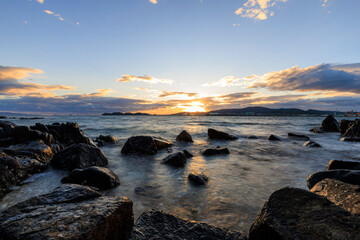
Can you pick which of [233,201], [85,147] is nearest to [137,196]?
[233,201]

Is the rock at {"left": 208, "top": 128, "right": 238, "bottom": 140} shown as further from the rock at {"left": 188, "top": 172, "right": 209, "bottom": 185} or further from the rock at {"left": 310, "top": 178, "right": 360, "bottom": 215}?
the rock at {"left": 310, "top": 178, "right": 360, "bottom": 215}

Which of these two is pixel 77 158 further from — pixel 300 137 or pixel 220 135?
pixel 300 137

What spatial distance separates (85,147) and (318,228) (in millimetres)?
6031

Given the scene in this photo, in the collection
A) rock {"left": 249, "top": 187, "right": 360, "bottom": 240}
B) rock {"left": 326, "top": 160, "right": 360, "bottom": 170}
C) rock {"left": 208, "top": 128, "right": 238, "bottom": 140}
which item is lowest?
rock {"left": 208, "top": 128, "right": 238, "bottom": 140}

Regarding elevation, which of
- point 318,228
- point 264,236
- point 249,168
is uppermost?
point 318,228

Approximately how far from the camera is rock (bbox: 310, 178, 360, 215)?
2.35 m

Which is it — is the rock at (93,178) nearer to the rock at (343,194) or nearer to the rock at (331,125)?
the rock at (343,194)

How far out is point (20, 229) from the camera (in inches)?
65.8

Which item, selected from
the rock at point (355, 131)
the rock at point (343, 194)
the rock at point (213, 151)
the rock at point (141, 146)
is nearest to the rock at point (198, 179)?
the rock at point (343, 194)

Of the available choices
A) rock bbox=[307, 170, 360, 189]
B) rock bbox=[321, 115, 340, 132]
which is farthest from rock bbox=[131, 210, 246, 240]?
rock bbox=[321, 115, 340, 132]

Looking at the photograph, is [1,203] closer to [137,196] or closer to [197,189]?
[137,196]

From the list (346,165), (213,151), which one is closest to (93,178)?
(213,151)

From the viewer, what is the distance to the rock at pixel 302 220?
1.71 meters

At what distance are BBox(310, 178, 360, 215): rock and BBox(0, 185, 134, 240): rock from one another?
2.99 meters
